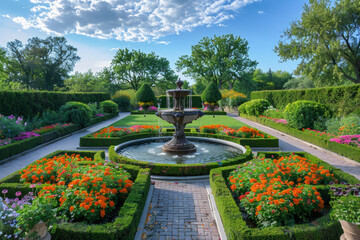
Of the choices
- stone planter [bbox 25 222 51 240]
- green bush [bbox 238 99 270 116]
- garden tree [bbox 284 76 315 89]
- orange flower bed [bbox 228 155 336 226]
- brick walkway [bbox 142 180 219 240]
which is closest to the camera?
stone planter [bbox 25 222 51 240]

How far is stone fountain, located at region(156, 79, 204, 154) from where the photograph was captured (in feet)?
27.6

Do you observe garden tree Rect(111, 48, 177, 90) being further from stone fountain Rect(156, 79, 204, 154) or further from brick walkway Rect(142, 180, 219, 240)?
brick walkway Rect(142, 180, 219, 240)

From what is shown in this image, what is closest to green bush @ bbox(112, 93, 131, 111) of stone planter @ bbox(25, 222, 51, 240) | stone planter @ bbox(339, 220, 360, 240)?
stone planter @ bbox(25, 222, 51, 240)

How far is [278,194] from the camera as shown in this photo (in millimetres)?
3545

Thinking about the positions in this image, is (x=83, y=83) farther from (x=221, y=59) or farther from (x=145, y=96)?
(x=221, y=59)

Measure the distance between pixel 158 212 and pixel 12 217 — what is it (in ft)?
8.65

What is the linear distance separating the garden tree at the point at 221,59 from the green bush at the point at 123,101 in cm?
1787

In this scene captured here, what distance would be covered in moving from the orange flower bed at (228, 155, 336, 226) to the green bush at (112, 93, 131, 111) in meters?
32.0

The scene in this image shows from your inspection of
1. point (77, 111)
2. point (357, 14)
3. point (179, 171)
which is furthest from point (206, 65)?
point (179, 171)

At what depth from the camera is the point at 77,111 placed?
1591 centimetres

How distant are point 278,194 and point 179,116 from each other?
207 inches

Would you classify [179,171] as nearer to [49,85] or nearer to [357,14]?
[357,14]

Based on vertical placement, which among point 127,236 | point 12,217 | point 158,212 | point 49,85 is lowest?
point 158,212

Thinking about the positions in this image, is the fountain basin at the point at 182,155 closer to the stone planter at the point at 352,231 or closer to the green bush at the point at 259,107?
the stone planter at the point at 352,231
